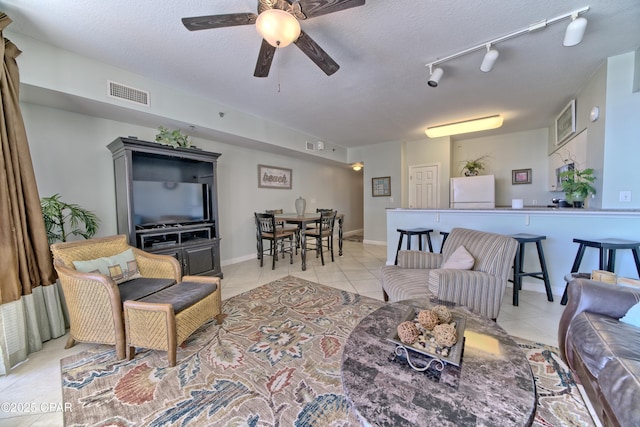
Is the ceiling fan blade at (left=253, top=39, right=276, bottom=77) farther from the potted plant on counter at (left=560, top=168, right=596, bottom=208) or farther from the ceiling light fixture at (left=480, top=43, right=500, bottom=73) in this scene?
the potted plant on counter at (left=560, top=168, right=596, bottom=208)

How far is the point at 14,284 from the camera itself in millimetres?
1727

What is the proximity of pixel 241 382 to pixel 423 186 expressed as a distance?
18.2 feet

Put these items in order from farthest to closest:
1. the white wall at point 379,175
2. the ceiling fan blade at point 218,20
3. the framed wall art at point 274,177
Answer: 1. the white wall at point 379,175
2. the framed wall art at point 274,177
3. the ceiling fan blade at point 218,20

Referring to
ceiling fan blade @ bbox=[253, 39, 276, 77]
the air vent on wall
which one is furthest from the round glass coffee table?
the air vent on wall

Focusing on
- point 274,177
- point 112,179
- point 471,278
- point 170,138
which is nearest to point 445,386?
point 471,278

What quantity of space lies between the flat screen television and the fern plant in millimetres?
417

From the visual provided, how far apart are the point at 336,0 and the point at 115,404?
107 inches

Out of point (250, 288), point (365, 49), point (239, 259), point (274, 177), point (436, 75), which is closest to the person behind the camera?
point (365, 49)

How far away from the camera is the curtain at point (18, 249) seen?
170 cm

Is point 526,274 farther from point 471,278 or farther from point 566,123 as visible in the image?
point 566,123

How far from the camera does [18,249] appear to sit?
1795 mm

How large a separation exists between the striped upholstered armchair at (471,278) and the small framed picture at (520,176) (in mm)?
4286

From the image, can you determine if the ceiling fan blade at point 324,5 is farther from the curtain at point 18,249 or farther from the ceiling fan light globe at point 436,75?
the curtain at point 18,249

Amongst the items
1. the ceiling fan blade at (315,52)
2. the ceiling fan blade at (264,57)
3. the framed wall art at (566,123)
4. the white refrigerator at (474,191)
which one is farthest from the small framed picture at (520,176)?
the ceiling fan blade at (264,57)
